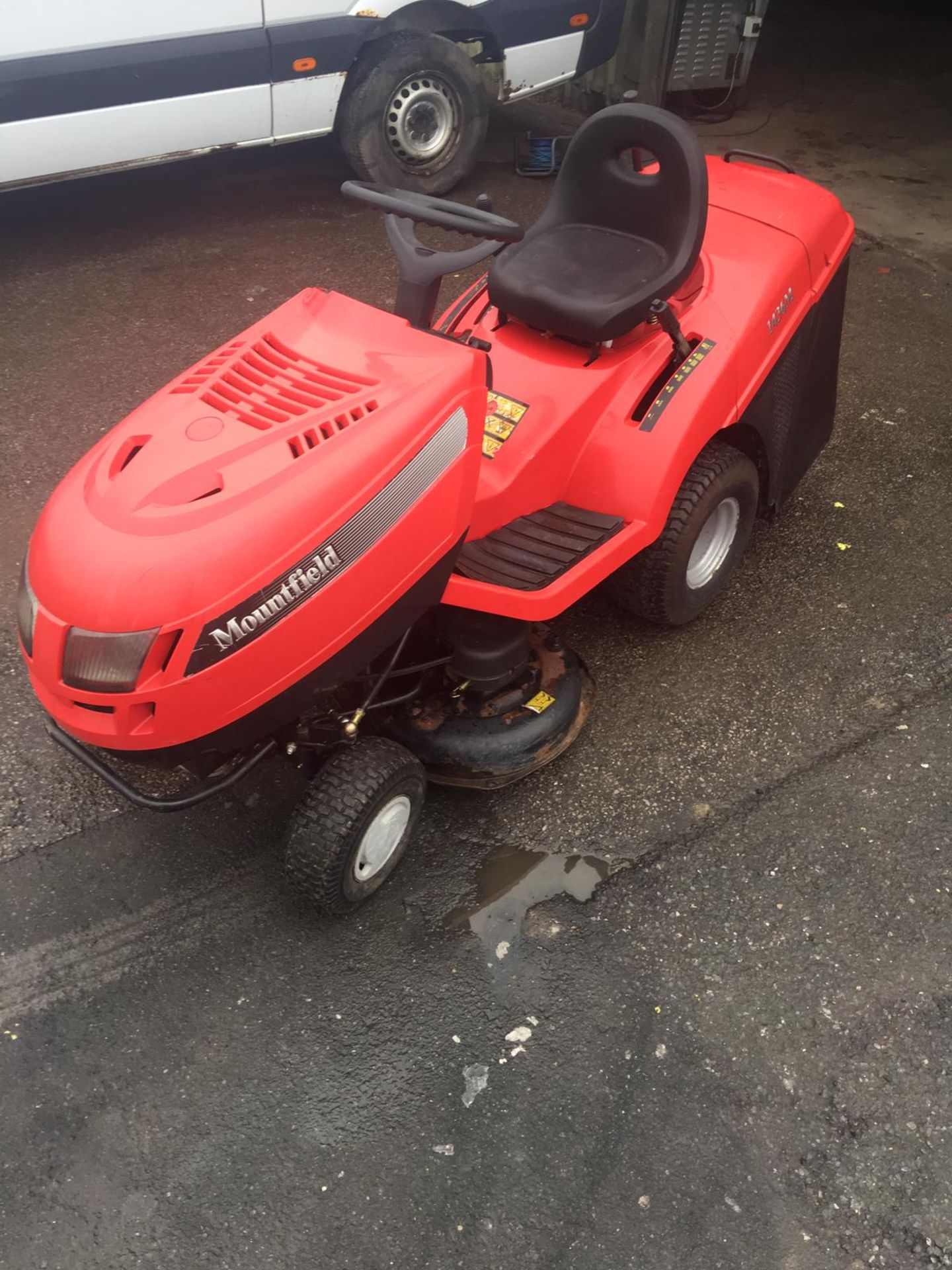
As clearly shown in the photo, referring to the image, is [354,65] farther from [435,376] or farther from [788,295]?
[435,376]

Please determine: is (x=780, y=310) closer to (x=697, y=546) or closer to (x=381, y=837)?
(x=697, y=546)

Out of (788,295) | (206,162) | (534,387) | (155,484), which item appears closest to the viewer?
(155,484)

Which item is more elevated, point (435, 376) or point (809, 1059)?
point (435, 376)

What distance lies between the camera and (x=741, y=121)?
7254 mm

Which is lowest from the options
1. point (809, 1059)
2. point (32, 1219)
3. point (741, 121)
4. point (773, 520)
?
point (32, 1219)

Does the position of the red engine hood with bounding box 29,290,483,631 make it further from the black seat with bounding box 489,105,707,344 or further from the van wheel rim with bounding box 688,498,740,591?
the van wheel rim with bounding box 688,498,740,591

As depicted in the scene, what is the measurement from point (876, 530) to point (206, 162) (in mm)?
4730

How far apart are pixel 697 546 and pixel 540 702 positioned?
0.79 metres

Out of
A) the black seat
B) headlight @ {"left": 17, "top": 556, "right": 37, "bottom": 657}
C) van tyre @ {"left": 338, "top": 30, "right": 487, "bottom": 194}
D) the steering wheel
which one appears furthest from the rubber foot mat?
van tyre @ {"left": 338, "top": 30, "right": 487, "bottom": 194}

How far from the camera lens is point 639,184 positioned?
2.95 meters

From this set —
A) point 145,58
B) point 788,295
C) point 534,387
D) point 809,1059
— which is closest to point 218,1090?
point 809,1059

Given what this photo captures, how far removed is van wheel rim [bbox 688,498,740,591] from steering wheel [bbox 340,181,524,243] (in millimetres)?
1170

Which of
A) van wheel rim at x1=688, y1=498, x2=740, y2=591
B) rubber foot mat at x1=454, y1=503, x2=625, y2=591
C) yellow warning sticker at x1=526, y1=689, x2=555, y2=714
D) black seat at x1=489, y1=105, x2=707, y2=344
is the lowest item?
yellow warning sticker at x1=526, y1=689, x2=555, y2=714

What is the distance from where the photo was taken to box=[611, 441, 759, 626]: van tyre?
2.98m
